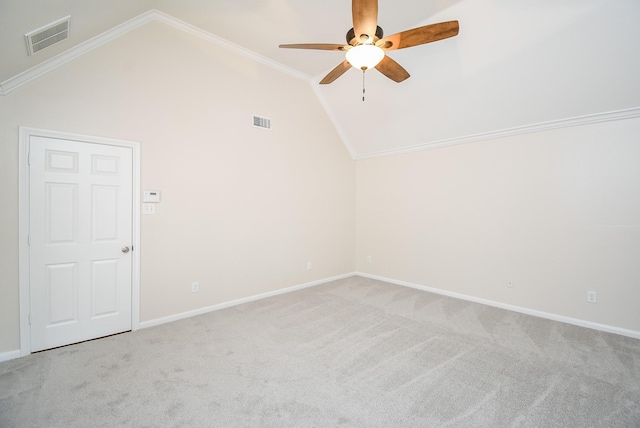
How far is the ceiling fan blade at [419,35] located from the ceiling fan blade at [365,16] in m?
0.19

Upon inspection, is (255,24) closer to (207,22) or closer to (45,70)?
(207,22)

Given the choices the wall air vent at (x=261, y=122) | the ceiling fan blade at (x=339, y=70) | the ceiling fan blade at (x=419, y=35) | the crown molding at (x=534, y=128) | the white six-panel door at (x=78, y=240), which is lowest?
the white six-panel door at (x=78, y=240)

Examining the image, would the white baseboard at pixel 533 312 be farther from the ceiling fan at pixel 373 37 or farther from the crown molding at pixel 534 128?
the ceiling fan at pixel 373 37

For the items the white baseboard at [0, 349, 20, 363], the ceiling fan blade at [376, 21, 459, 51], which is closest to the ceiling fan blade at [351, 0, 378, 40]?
the ceiling fan blade at [376, 21, 459, 51]

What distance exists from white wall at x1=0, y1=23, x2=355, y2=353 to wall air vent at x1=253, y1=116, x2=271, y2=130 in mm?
79

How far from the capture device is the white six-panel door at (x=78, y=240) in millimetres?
2611

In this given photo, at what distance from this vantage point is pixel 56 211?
2.68m

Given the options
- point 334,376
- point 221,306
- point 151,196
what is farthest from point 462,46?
point 221,306

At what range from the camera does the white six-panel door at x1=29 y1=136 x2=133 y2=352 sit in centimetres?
261

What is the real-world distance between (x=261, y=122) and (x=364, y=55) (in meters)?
2.33

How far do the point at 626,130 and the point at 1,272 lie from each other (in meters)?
6.30

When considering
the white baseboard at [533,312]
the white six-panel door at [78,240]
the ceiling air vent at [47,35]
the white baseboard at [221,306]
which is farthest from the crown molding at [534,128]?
the ceiling air vent at [47,35]

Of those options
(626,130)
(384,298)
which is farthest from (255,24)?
(626,130)

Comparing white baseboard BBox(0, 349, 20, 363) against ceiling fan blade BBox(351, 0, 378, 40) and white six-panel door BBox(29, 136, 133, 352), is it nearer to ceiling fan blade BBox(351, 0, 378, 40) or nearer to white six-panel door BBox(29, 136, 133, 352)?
white six-panel door BBox(29, 136, 133, 352)
